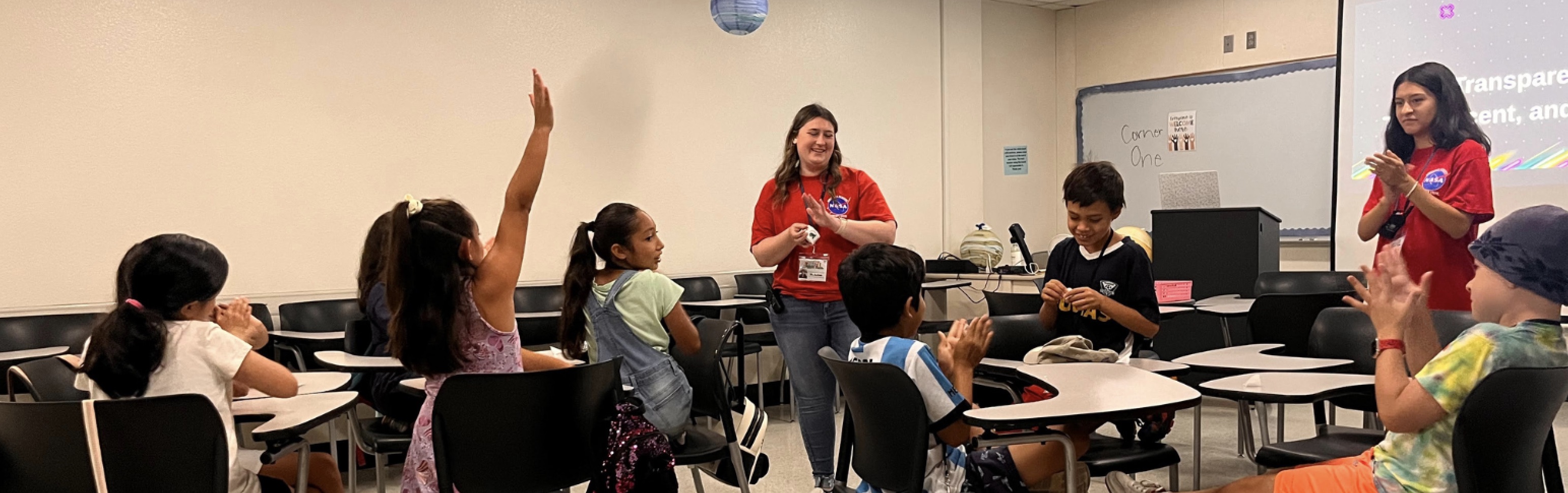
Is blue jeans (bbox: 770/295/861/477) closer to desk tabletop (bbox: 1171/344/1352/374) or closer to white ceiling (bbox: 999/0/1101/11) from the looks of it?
desk tabletop (bbox: 1171/344/1352/374)

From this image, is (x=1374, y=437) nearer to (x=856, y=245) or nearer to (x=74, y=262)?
(x=856, y=245)

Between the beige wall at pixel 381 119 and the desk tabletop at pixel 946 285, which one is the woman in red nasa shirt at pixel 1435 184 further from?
the beige wall at pixel 381 119

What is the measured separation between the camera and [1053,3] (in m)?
7.96

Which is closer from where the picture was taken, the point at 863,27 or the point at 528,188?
the point at 528,188

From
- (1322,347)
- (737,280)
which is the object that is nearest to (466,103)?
(737,280)

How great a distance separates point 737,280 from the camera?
6453 millimetres

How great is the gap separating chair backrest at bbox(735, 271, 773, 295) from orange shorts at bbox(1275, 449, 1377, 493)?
13.8 feet

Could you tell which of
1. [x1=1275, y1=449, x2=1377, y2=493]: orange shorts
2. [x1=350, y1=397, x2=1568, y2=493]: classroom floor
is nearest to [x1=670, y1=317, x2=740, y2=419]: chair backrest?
[x1=350, y1=397, x2=1568, y2=493]: classroom floor

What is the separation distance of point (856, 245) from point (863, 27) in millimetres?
3660

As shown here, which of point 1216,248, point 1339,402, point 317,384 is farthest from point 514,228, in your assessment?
point 1216,248

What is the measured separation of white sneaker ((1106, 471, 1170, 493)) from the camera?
2645 mm

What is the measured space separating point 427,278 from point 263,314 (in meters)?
3.10

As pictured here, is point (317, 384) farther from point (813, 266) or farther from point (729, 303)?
point (729, 303)

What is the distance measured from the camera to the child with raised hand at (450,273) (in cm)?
233
